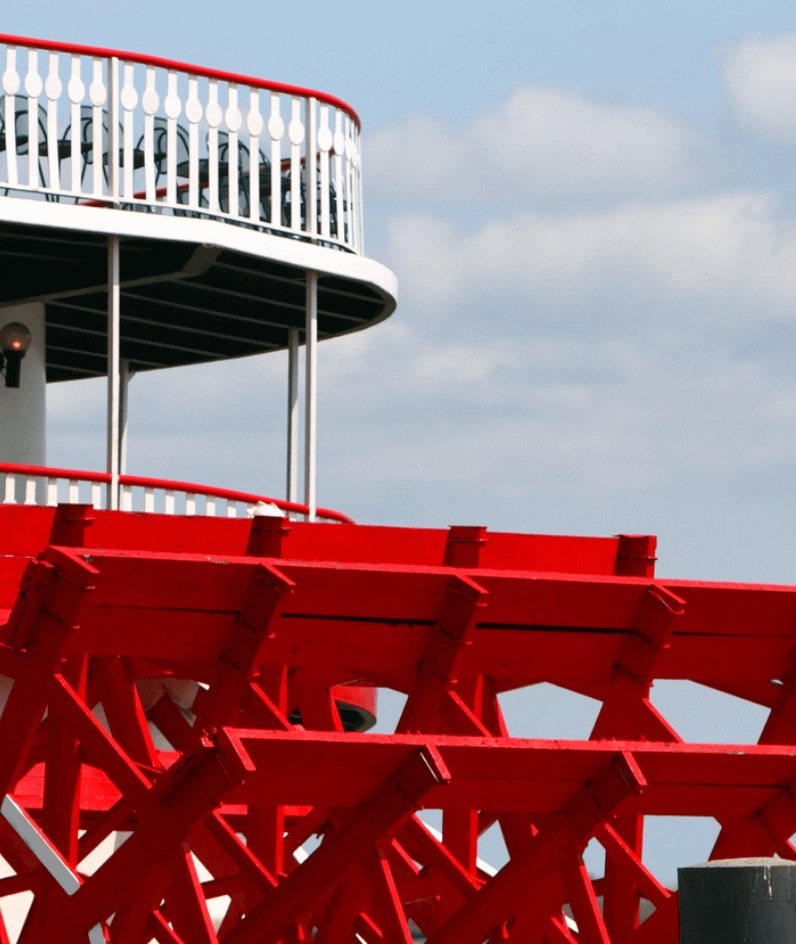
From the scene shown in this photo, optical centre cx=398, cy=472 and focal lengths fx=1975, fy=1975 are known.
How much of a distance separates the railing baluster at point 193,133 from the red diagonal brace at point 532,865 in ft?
13.3

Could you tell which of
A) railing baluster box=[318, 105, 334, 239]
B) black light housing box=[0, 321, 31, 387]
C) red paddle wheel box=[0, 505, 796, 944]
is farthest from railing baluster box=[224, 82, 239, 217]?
red paddle wheel box=[0, 505, 796, 944]

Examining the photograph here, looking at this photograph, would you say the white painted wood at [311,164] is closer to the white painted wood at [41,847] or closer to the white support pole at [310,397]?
the white support pole at [310,397]

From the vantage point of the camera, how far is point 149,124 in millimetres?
9469

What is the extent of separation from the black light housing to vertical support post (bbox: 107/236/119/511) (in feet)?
5.79

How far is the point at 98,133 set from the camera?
30.5ft

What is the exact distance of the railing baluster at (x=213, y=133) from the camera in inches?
376

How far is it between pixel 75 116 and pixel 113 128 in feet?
0.66

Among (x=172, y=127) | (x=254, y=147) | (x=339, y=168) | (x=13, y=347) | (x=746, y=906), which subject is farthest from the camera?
(x=13, y=347)

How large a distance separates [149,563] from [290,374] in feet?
13.7

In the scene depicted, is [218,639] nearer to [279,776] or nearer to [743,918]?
[279,776]

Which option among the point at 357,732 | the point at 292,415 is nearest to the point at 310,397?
the point at 292,415

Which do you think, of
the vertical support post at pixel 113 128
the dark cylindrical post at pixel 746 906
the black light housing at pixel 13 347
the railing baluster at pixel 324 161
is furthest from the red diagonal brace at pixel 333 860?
the black light housing at pixel 13 347

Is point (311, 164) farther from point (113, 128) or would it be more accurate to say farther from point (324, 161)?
point (113, 128)

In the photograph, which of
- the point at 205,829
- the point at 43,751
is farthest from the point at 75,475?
the point at 205,829
